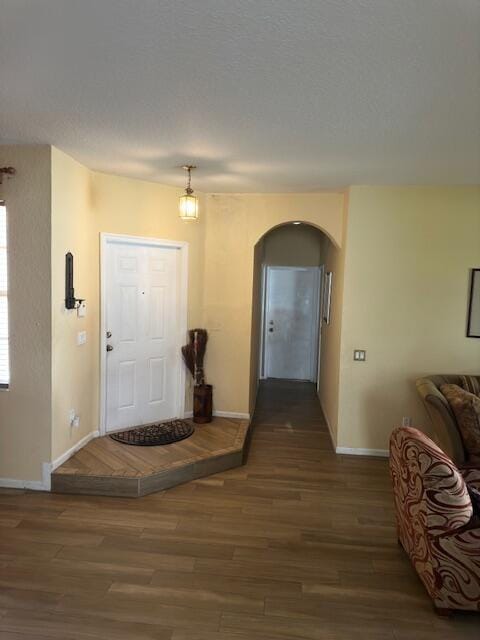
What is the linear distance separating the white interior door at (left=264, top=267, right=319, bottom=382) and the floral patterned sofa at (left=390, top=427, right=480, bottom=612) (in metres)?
5.12

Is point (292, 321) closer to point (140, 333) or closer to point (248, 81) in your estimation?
point (140, 333)

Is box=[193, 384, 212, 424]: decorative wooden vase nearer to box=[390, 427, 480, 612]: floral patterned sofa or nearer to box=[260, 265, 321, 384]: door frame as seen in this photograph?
box=[390, 427, 480, 612]: floral patterned sofa

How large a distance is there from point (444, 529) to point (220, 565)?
50.8 inches

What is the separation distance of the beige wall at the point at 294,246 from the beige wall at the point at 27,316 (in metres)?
4.44

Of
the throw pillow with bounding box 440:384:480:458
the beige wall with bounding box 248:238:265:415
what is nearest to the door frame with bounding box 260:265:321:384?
the beige wall with bounding box 248:238:265:415

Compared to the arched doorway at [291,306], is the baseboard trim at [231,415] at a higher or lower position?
lower

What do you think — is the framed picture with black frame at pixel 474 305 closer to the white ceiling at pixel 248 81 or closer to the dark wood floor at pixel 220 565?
the white ceiling at pixel 248 81

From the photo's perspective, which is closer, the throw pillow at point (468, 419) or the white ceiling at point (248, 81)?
the white ceiling at point (248, 81)

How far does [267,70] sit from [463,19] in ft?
2.62

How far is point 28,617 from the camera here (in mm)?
2125

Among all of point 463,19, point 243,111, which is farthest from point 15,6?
point 463,19

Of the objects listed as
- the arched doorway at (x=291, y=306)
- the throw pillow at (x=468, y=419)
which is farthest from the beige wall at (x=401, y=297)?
the arched doorway at (x=291, y=306)

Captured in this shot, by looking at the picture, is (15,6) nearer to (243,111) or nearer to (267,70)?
(267,70)

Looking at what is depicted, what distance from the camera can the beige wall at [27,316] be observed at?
3246mm
